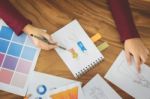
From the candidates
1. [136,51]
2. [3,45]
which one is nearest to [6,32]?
[3,45]

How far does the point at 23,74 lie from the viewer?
1.39m

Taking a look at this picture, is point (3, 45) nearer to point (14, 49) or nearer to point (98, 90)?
point (14, 49)

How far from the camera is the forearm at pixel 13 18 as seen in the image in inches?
55.6

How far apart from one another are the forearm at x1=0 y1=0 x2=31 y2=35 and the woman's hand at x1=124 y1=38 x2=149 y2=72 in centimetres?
43

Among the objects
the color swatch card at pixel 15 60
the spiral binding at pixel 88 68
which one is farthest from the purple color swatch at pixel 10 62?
the spiral binding at pixel 88 68

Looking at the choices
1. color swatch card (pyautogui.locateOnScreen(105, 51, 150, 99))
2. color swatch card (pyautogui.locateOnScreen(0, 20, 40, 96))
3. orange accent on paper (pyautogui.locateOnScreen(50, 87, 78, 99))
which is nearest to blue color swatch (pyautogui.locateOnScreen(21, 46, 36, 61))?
color swatch card (pyautogui.locateOnScreen(0, 20, 40, 96))

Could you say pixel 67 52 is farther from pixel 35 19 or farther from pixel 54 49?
pixel 35 19

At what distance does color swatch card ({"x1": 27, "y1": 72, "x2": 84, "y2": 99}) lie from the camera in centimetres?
138

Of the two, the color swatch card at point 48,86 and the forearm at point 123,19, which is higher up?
the forearm at point 123,19

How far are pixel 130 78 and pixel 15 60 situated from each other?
0.48 m

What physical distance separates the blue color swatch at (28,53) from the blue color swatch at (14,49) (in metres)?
0.02

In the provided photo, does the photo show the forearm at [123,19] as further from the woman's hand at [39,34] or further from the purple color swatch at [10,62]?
the purple color swatch at [10,62]

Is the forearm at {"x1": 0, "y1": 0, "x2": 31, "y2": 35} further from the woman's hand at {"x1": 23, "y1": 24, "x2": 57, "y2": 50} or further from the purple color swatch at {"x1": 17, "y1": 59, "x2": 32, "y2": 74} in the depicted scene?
the purple color swatch at {"x1": 17, "y1": 59, "x2": 32, "y2": 74}

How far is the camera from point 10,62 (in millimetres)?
1405
